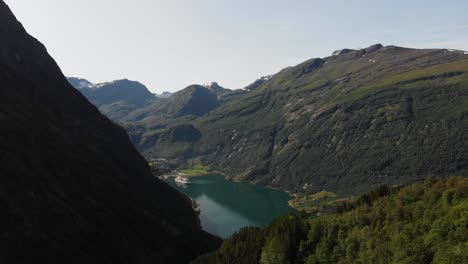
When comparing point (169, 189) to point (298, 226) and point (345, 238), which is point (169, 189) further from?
point (345, 238)

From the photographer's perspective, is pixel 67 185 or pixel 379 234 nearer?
pixel 379 234

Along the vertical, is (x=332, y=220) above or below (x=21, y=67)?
below

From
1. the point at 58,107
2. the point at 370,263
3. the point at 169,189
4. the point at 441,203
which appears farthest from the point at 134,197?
the point at 441,203

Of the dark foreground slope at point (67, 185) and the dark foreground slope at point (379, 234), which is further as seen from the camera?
the dark foreground slope at point (67, 185)

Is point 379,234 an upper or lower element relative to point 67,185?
lower

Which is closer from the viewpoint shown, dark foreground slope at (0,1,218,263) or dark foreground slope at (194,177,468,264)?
dark foreground slope at (194,177,468,264)
